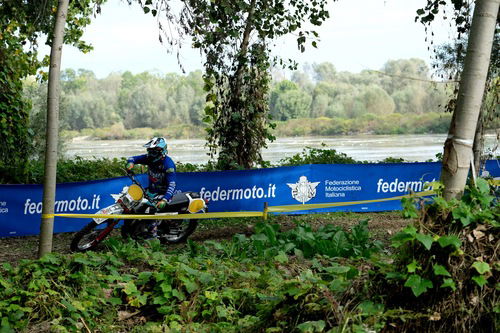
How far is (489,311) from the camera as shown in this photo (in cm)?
385

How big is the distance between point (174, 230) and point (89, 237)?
153 centimetres

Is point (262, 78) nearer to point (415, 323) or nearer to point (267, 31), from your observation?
point (267, 31)

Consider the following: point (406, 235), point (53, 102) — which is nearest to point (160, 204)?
point (53, 102)

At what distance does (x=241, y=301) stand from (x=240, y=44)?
33.0 feet

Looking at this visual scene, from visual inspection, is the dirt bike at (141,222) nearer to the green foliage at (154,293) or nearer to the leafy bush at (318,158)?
the green foliage at (154,293)

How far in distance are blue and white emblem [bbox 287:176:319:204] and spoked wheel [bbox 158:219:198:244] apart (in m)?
3.44

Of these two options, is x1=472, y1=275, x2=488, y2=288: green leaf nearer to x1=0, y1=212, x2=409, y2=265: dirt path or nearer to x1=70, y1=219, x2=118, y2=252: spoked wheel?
x1=0, y1=212, x2=409, y2=265: dirt path

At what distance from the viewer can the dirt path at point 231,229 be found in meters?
10.1

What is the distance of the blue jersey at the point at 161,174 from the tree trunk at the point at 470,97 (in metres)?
6.20

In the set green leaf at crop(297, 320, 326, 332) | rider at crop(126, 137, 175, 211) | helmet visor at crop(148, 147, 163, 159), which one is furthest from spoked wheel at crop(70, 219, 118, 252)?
green leaf at crop(297, 320, 326, 332)

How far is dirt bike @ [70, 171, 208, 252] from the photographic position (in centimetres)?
961

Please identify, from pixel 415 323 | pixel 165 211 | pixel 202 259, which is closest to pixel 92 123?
pixel 165 211

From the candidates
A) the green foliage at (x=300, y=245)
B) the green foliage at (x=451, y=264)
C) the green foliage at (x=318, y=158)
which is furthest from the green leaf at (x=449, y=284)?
the green foliage at (x=318, y=158)

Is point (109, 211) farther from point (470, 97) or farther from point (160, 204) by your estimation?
point (470, 97)
